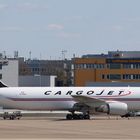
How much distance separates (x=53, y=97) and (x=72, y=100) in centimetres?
207

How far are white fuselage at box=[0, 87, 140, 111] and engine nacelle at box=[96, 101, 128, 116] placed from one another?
3.51ft

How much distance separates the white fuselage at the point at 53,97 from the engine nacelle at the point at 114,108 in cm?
107

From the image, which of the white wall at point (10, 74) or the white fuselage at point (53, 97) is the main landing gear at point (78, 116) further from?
the white wall at point (10, 74)

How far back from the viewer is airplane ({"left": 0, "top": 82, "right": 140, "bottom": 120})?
6462 centimetres

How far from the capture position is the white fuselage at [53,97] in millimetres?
64875

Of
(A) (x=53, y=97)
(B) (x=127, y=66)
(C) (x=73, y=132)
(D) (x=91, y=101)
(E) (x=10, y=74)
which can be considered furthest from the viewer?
(B) (x=127, y=66)

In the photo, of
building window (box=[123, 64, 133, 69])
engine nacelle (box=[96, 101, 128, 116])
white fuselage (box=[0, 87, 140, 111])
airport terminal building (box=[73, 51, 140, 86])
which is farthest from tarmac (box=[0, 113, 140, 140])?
building window (box=[123, 64, 133, 69])

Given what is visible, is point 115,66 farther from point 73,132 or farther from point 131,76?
point 73,132

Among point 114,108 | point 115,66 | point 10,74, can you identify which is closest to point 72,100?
point 114,108

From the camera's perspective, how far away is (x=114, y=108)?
64188 millimetres

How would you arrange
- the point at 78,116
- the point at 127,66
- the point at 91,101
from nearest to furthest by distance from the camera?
the point at 91,101 → the point at 78,116 → the point at 127,66

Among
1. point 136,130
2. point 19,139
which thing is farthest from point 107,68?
point 19,139

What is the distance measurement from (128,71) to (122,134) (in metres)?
76.5

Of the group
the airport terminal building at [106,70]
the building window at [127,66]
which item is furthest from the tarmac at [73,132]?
the building window at [127,66]
